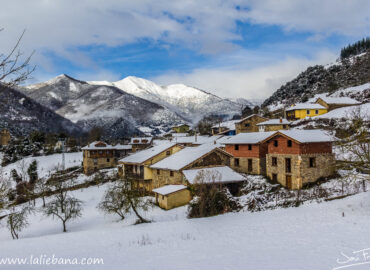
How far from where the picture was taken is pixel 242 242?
1443cm

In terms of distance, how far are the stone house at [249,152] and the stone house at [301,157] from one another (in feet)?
12.5

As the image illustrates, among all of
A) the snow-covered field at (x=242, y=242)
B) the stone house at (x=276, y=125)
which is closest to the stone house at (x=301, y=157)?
the snow-covered field at (x=242, y=242)

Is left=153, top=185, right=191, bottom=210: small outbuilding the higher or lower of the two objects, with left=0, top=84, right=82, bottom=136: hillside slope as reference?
lower

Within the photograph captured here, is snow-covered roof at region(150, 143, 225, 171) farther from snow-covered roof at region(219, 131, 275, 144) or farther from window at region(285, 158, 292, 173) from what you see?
window at region(285, 158, 292, 173)

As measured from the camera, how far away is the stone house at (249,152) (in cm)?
3766

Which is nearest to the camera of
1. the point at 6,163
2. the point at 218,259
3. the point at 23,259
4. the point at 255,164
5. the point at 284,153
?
the point at 218,259

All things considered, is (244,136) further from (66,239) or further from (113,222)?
(66,239)

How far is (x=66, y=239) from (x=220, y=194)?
14.3 meters

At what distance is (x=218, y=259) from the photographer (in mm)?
11523

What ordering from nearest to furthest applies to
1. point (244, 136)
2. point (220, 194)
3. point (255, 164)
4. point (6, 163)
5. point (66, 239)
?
point (66, 239) < point (220, 194) < point (255, 164) < point (244, 136) < point (6, 163)

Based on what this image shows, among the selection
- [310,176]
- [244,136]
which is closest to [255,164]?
[244,136]

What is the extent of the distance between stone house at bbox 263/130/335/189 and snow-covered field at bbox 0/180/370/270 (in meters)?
10.4

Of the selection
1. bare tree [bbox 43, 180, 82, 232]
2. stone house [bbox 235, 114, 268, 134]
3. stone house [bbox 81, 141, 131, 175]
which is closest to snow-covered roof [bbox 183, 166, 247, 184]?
bare tree [bbox 43, 180, 82, 232]

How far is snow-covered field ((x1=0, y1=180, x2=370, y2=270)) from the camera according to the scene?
11.1 meters
